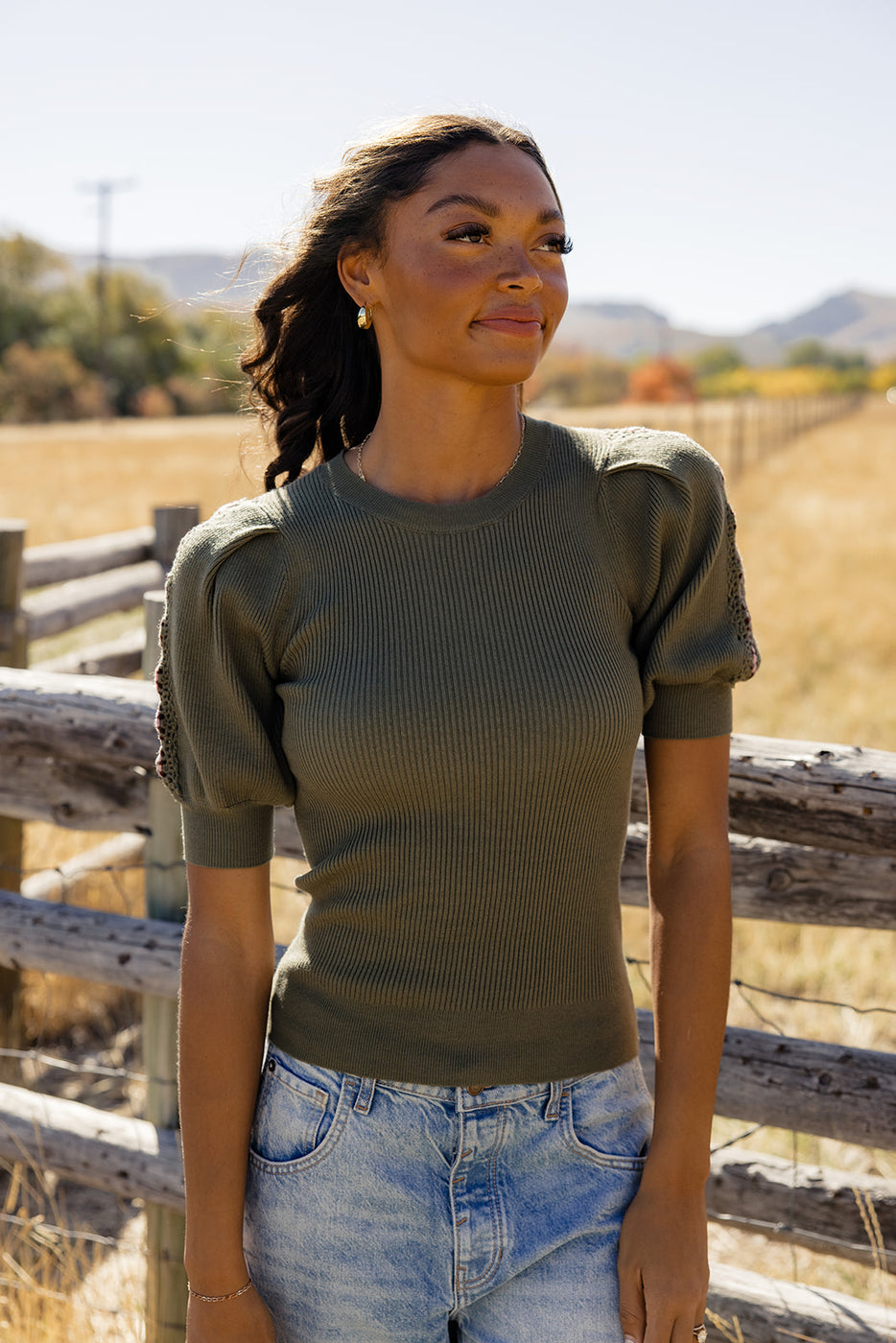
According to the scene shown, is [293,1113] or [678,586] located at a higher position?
[678,586]

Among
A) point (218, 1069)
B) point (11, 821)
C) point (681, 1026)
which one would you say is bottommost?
point (11, 821)

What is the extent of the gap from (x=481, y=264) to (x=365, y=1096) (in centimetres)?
100

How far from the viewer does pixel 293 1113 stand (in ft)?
4.85

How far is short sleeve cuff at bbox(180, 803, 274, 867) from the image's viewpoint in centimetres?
150

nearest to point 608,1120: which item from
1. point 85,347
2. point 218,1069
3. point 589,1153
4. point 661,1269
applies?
point 589,1153

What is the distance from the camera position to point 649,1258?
1353mm

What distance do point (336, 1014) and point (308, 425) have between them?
0.87 m

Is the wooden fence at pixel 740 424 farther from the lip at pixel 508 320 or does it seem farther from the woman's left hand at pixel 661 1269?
the woman's left hand at pixel 661 1269

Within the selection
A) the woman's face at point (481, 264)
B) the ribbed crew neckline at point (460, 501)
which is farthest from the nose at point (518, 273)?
the ribbed crew neckline at point (460, 501)

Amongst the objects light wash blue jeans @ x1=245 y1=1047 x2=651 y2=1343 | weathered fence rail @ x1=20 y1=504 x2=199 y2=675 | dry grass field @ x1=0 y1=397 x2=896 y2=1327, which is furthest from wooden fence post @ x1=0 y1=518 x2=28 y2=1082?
light wash blue jeans @ x1=245 y1=1047 x2=651 y2=1343

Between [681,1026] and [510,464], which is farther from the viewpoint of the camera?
[510,464]

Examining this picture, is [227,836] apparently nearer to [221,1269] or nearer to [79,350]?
[221,1269]

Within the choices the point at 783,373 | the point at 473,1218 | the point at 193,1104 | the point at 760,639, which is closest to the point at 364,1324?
the point at 473,1218

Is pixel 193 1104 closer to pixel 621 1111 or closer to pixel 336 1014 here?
pixel 336 1014
